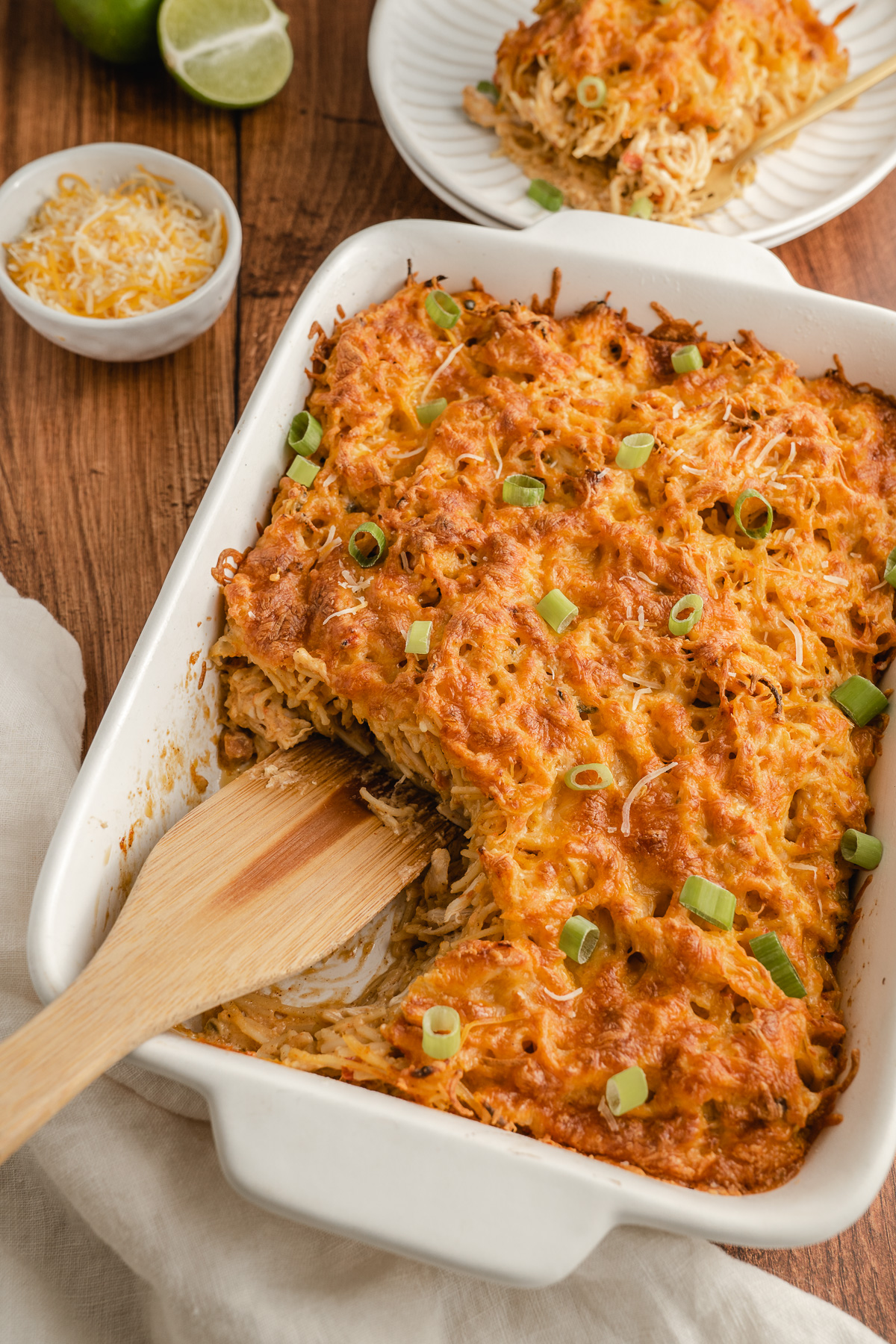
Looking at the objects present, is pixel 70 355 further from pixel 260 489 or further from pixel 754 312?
pixel 754 312

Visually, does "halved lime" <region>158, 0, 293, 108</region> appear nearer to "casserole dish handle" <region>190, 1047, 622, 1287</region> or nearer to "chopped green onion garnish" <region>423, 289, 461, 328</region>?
"chopped green onion garnish" <region>423, 289, 461, 328</region>

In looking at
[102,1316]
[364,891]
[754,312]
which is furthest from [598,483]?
[102,1316]

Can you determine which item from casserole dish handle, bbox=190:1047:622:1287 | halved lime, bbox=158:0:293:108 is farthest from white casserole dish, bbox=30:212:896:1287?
halved lime, bbox=158:0:293:108

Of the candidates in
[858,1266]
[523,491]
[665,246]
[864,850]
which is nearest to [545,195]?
[665,246]

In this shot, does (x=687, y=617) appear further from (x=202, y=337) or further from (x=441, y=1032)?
(x=202, y=337)

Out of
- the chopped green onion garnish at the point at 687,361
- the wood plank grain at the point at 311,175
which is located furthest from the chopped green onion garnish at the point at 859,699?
the wood plank grain at the point at 311,175

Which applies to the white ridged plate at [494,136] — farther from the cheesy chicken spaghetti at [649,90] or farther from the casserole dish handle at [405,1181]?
the casserole dish handle at [405,1181]
